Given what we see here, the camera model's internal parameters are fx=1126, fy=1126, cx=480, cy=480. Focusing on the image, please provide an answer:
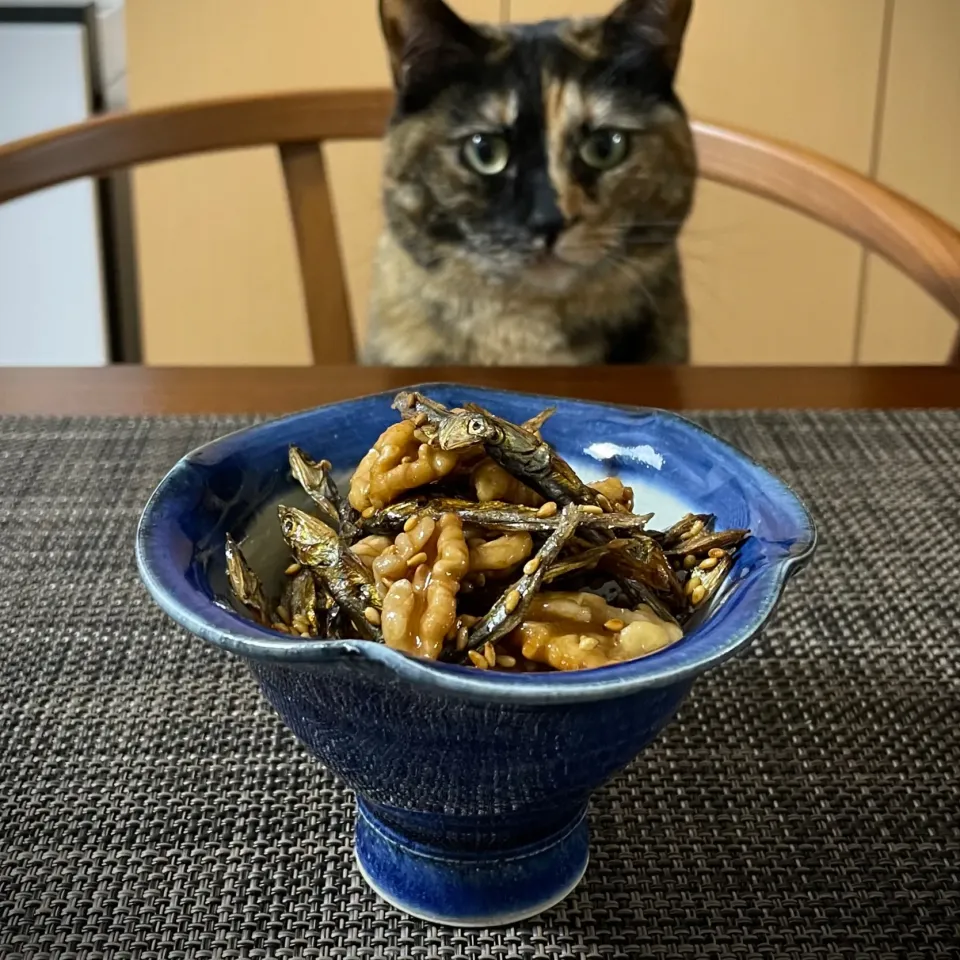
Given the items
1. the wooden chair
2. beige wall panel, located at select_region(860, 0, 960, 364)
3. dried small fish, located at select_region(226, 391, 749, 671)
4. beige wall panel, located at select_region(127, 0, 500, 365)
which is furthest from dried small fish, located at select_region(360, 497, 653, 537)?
beige wall panel, located at select_region(860, 0, 960, 364)

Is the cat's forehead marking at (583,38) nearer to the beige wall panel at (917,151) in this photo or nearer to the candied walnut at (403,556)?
the candied walnut at (403,556)

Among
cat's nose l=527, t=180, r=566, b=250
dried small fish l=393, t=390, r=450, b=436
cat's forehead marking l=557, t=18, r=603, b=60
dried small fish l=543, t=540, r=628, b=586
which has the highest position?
cat's forehead marking l=557, t=18, r=603, b=60

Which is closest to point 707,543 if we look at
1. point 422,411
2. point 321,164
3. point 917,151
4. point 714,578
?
point 714,578

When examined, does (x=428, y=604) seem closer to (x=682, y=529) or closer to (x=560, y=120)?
(x=682, y=529)

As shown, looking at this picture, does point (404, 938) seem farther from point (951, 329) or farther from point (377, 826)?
point (951, 329)

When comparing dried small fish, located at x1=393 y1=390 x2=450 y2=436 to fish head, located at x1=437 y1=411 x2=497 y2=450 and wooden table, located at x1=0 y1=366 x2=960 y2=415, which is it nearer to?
fish head, located at x1=437 y1=411 x2=497 y2=450

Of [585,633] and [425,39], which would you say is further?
[425,39]
